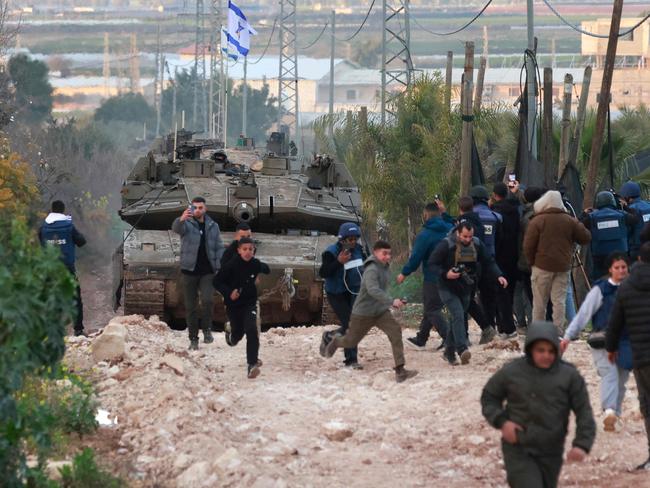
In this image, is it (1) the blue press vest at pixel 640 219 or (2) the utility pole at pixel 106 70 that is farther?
(2) the utility pole at pixel 106 70

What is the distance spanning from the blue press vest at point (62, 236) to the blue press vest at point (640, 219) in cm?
608

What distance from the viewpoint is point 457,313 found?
638 inches

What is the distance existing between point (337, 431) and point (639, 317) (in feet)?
8.99

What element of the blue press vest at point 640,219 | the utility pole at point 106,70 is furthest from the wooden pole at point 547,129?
the utility pole at point 106,70

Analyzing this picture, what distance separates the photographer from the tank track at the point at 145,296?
20109 millimetres

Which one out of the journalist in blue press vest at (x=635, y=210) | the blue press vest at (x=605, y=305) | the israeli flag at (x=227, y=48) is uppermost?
the israeli flag at (x=227, y=48)

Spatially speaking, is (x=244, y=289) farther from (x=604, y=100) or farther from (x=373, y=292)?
(x=604, y=100)

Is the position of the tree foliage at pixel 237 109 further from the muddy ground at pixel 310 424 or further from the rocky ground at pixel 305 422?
the muddy ground at pixel 310 424

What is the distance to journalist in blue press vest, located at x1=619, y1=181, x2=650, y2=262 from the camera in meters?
17.3

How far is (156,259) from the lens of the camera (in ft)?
66.2

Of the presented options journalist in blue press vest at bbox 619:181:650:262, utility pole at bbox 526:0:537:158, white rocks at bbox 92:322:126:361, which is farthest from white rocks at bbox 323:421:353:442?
utility pole at bbox 526:0:537:158

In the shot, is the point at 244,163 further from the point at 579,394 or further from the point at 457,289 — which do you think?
the point at 579,394

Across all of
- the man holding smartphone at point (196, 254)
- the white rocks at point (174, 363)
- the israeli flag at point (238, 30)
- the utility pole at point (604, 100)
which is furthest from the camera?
the israeli flag at point (238, 30)

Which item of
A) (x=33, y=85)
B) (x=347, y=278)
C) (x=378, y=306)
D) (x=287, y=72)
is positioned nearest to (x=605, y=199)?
(x=347, y=278)
